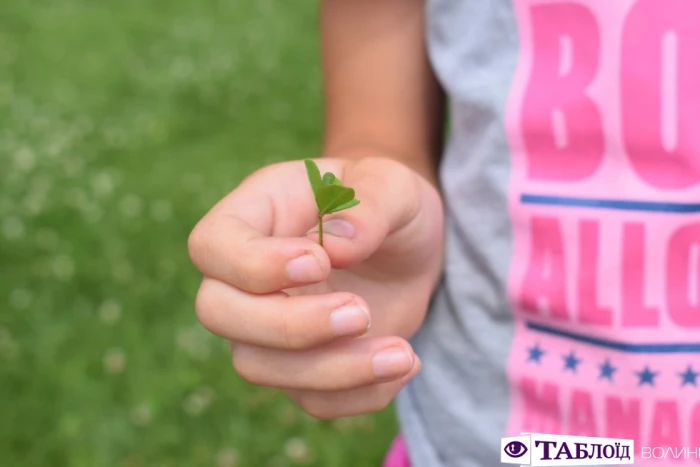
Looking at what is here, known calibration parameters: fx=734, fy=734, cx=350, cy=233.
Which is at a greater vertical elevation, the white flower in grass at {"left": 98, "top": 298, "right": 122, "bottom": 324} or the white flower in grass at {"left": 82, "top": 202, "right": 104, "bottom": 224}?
the white flower in grass at {"left": 82, "top": 202, "right": 104, "bottom": 224}

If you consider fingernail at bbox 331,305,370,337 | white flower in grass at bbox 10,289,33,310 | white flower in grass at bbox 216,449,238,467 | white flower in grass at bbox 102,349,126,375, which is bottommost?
white flower in grass at bbox 216,449,238,467

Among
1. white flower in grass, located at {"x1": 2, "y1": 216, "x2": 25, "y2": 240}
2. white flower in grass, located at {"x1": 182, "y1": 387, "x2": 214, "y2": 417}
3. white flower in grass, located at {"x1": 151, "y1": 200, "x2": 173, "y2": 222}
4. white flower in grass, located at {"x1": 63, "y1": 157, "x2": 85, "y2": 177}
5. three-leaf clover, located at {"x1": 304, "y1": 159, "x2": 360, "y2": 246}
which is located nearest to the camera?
three-leaf clover, located at {"x1": 304, "y1": 159, "x2": 360, "y2": 246}

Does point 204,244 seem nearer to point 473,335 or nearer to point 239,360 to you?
point 239,360

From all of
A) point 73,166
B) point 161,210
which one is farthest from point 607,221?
point 73,166

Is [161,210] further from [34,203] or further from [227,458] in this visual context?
[227,458]

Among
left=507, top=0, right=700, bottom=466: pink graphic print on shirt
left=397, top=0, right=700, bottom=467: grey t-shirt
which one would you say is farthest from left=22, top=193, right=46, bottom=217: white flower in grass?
left=507, top=0, right=700, bottom=466: pink graphic print on shirt

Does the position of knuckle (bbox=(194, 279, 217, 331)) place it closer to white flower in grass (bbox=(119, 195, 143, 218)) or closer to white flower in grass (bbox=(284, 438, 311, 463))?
white flower in grass (bbox=(284, 438, 311, 463))

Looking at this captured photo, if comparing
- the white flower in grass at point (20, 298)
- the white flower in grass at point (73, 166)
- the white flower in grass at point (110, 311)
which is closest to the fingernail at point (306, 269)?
the white flower in grass at point (110, 311)
